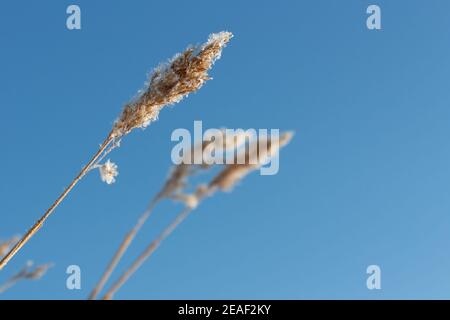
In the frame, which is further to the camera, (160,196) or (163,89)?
(163,89)

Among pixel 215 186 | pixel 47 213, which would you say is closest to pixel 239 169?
pixel 215 186

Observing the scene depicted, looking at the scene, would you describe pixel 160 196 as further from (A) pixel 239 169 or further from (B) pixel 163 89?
(B) pixel 163 89

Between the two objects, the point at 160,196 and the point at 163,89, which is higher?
A: the point at 163,89

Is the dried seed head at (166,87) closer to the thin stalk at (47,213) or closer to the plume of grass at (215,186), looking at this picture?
the thin stalk at (47,213)

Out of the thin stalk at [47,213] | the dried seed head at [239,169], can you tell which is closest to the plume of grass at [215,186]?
the dried seed head at [239,169]

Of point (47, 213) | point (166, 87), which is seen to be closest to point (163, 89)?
point (166, 87)
